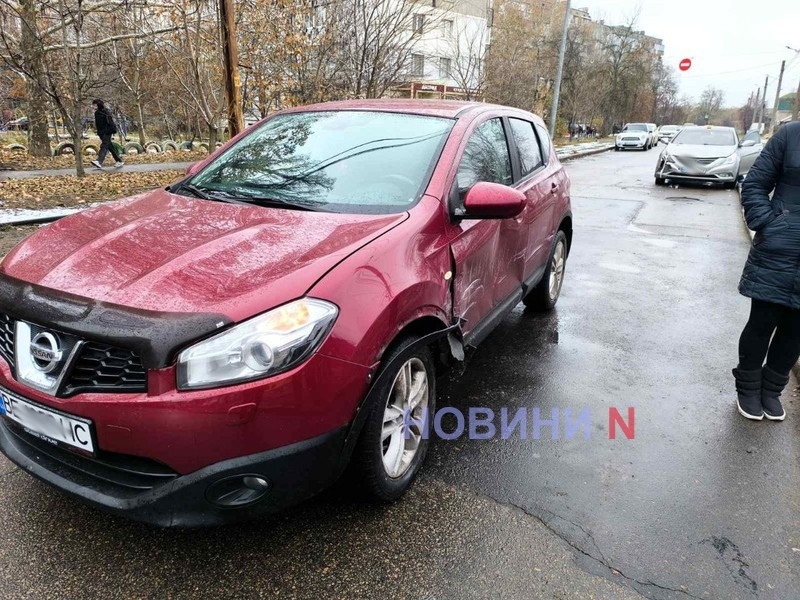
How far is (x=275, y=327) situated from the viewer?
1856 millimetres

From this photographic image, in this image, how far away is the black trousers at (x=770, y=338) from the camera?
10.6ft

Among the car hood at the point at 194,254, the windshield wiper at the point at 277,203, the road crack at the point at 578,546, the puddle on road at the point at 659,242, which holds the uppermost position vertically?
the windshield wiper at the point at 277,203

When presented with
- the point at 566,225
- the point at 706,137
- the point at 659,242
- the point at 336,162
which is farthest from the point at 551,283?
the point at 706,137

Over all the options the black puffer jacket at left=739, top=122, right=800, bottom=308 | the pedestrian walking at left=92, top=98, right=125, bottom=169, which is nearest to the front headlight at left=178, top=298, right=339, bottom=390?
the black puffer jacket at left=739, top=122, right=800, bottom=308

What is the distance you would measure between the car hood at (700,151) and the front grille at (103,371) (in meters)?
15.4

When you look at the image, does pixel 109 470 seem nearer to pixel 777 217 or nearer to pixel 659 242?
pixel 777 217

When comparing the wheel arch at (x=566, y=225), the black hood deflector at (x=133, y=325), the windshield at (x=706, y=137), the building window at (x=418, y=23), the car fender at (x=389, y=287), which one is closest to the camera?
the black hood deflector at (x=133, y=325)

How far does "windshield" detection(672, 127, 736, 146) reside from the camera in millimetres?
14633

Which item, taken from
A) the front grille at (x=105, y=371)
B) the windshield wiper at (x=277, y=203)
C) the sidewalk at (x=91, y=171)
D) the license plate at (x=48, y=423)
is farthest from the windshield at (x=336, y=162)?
the sidewalk at (x=91, y=171)

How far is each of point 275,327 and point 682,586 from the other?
1803 millimetres

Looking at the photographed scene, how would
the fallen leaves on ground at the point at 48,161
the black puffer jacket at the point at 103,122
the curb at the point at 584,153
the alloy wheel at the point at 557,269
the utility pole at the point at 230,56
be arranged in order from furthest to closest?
the curb at the point at 584,153 < the fallen leaves on ground at the point at 48,161 < the black puffer jacket at the point at 103,122 < the utility pole at the point at 230,56 < the alloy wheel at the point at 557,269

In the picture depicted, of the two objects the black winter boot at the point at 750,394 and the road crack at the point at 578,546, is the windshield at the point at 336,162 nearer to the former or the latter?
the road crack at the point at 578,546

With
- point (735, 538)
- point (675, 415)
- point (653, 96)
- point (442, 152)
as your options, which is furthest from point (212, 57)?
point (653, 96)

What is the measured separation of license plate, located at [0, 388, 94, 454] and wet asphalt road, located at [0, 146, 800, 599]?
54 cm
